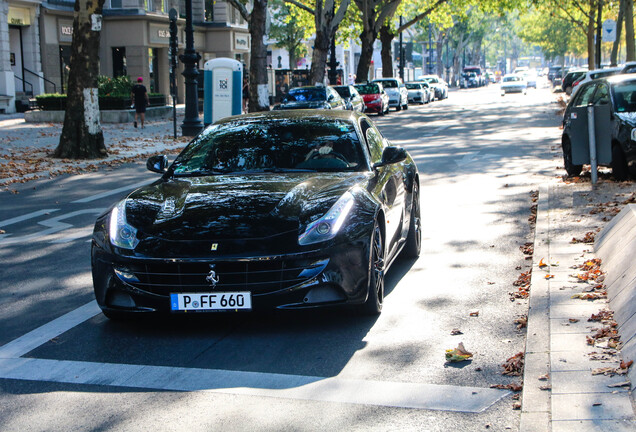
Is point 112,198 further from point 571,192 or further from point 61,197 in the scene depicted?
point 571,192

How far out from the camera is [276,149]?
293 inches

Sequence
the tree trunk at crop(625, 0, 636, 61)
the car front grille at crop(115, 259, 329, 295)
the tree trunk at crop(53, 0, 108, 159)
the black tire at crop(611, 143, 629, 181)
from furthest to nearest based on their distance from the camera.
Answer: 1. the tree trunk at crop(625, 0, 636, 61)
2. the tree trunk at crop(53, 0, 108, 159)
3. the black tire at crop(611, 143, 629, 181)
4. the car front grille at crop(115, 259, 329, 295)

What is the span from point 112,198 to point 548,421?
436 inches

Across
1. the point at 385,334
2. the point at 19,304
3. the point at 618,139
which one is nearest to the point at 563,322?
the point at 385,334

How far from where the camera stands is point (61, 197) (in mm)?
14742

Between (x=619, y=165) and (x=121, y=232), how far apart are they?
9.16 meters

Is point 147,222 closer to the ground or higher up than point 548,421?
higher up

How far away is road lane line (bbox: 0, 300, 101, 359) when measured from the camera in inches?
234

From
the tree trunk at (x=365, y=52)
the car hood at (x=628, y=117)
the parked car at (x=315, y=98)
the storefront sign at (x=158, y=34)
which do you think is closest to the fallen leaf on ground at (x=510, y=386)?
the car hood at (x=628, y=117)

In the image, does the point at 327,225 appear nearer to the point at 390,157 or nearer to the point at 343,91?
the point at 390,157

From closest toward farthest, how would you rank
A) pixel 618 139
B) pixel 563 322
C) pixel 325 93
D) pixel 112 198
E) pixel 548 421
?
pixel 548 421 → pixel 563 322 → pixel 618 139 → pixel 112 198 → pixel 325 93

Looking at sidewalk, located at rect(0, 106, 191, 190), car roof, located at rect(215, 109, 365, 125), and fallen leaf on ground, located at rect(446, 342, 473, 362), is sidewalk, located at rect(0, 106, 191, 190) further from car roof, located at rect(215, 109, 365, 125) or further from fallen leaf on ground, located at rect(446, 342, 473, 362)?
fallen leaf on ground, located at rect(446, 342, 473, 362)

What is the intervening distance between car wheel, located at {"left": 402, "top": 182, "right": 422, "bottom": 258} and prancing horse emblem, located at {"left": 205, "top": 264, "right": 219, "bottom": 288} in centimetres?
304

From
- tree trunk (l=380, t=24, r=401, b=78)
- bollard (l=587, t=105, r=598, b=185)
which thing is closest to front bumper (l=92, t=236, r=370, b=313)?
bollard (l=587, t=105, r=598, b=185)
